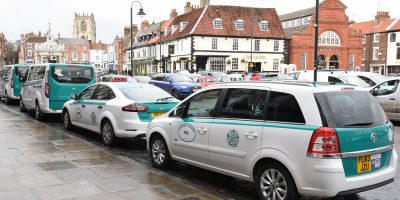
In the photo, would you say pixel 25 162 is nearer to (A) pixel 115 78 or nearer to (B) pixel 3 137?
(B) pixel 3 137

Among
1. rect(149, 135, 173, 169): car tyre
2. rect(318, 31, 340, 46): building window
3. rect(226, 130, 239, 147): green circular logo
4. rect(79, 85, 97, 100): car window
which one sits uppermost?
rect(318, 31, 340, 46): building window

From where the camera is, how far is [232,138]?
18.7 feet

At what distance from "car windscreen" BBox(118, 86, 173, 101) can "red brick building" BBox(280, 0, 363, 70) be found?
163 feet

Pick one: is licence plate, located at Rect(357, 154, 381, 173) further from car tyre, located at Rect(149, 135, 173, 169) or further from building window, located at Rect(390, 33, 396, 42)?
building window, located at Rect(390, 33, 396, 42)

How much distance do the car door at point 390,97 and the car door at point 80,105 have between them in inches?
388

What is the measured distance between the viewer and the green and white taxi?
4.72m

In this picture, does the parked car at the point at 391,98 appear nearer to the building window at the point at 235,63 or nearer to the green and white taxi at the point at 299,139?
the green and white taxi at the point at 299,139

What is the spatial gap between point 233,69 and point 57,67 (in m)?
43.4

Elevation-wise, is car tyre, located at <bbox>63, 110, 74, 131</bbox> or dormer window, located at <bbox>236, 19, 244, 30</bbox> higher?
dormer window, located at <bbox>236, 19, 244, 30</bbox>

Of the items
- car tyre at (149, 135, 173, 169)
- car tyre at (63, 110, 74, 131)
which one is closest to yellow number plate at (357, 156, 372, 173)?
car tyre at (149, 135, 173, 169)

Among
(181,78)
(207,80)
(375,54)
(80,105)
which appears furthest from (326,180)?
(375,54)

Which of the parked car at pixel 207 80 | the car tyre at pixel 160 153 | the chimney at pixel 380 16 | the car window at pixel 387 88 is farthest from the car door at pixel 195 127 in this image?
the chimney at pixel 380 16

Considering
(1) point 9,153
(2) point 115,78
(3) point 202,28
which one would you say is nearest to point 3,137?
(1) point 9,153

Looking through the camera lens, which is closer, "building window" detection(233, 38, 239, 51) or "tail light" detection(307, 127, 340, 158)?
"tail light" detection(307, 127, 340, 158)
